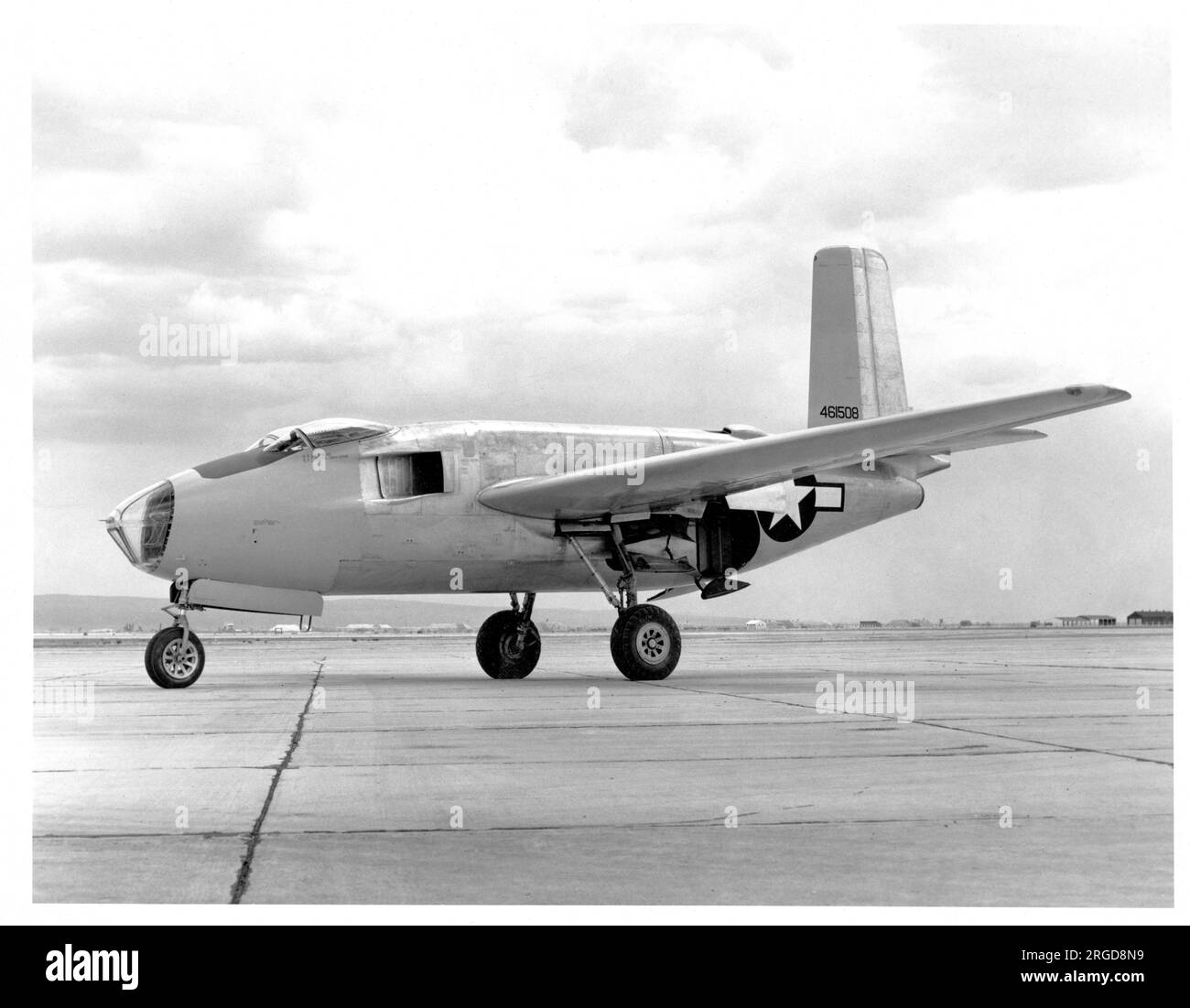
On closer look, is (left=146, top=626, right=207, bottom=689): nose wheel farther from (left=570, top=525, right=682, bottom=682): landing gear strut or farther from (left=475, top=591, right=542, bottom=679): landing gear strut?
(left=570, top=525, right=682, bottom=682): landing gear strut

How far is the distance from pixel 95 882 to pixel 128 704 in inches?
313

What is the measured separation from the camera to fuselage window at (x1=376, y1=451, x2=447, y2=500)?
1468cm

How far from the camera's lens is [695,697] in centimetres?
1246

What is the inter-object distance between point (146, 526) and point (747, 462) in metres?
6.74

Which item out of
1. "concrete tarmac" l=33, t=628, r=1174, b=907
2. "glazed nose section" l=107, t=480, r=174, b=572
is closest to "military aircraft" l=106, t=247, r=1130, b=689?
"glazed nose section" l=107, t=480, r=174, b=572

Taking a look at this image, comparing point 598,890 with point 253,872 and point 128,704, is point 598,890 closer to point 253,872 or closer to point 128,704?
point 253,872

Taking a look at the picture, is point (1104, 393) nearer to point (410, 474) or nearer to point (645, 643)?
point (645, 643)

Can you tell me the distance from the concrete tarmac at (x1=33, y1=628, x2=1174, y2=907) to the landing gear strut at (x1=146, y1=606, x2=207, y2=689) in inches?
65.7

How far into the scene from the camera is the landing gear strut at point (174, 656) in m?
14.1

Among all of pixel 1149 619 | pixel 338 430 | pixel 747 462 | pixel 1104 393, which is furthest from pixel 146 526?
pixel 1149 619

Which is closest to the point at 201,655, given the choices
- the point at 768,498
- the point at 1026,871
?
the point at 768,498

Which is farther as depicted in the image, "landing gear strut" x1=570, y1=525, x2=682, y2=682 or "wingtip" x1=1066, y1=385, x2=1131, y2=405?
"landing gear strut" x1=570, y1=525, x2=682, y2=682

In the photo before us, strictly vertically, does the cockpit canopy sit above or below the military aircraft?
above

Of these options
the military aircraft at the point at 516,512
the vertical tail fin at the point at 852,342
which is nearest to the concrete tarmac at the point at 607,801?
the military aircraft at the point at 516,512
